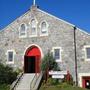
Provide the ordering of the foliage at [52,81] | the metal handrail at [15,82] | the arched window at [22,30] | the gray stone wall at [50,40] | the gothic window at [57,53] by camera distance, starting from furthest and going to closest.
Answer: the arched window at [22,30]
the gothic window at [57,53]
the gray stone wall at [50,40]
the foliage at [52,81]
the metal handrail at [15,82]

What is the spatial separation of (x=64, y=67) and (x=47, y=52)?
2.47 m

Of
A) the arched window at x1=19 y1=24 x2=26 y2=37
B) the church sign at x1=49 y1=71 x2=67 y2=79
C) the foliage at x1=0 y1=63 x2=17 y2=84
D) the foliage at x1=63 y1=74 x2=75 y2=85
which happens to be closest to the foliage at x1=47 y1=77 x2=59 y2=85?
the church sign at x1=49 y1=71 x2=67 y2=79

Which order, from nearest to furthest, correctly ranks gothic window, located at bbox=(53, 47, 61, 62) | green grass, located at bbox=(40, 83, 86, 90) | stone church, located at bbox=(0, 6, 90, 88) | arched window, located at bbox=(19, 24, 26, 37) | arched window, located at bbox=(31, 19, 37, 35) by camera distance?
green grass, located at bbox=(40, 83, 86, 90)
stone church, located at bbox=(0, 6, 90, 88)
gothic window, located at bbox=(53, 47, 61, 62)
arched window, located at bbox=(31, 19, 37, 35)
arched window, located at bbox=(19, 24, 26, 37)

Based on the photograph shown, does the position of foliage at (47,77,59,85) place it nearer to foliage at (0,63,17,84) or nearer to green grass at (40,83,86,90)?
green grass at (40,83,86,90)

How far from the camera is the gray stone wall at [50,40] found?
→ 31.5 metres

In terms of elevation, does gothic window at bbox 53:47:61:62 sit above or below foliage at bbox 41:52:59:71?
above

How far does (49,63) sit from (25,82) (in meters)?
3.14

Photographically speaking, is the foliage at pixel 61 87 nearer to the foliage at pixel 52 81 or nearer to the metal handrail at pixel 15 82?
the foliage at pixel 52 81

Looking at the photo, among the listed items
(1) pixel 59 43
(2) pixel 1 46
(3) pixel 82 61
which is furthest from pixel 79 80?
(2) pixel 1 46

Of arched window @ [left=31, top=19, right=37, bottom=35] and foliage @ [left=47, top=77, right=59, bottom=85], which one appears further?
arched window @ [left=31, top=19, right=37, bottom=35]

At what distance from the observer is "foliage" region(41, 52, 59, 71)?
105ft

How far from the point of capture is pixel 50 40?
33.0 metres

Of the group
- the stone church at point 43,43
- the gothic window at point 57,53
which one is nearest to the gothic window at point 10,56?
the stone church at point 43,43

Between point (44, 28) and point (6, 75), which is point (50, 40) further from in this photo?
point (6, 75)
